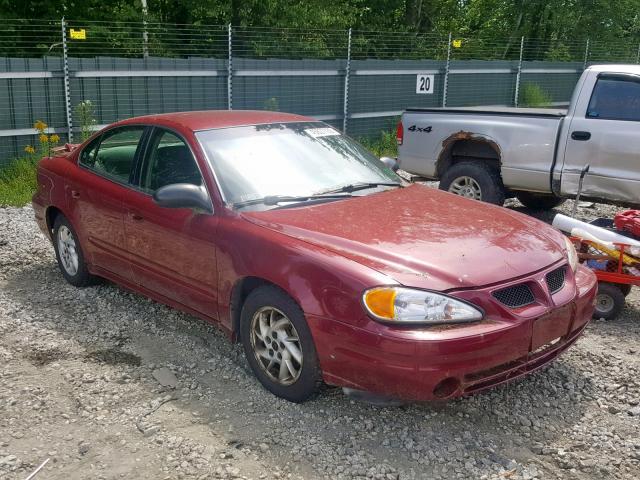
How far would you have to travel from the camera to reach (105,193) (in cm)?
548

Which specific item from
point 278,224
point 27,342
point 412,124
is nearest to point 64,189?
point 27,342

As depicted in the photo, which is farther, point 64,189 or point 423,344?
point 64,189

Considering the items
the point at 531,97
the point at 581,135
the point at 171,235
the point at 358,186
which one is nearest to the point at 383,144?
the point at 531,97

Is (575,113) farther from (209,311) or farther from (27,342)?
(27,342)

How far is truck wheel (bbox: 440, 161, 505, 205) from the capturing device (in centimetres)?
857

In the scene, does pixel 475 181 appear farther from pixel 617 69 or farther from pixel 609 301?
pixel 609 301

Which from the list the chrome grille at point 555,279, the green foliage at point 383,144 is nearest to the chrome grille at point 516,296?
the chrome grille at point 555,279

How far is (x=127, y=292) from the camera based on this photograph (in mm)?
6148

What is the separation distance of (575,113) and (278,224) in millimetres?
4759

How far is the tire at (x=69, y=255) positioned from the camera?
6.06 metres

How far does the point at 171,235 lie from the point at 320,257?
1.36 metres

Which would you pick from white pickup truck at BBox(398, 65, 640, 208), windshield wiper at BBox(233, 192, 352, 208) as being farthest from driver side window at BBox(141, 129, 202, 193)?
white pickup truck at BBox(398, 65, 640, 208)

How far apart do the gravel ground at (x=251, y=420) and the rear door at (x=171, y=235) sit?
452 mm

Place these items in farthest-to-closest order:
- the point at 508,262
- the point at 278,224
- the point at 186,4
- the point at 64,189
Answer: the point at 186,4
the point at 64,189
the point at 278,224
the point at 508,262
